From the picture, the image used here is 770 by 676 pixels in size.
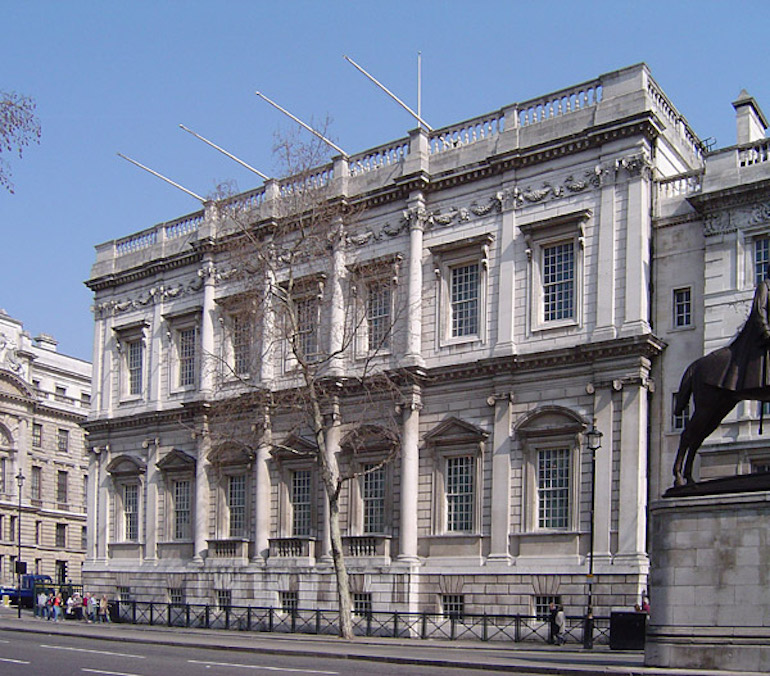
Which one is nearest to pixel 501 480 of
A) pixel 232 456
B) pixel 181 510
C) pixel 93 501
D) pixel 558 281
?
pixel 558 281

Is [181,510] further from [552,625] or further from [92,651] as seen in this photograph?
[92,651]

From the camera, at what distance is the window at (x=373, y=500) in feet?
135

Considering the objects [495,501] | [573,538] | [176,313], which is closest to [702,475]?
[573,538]

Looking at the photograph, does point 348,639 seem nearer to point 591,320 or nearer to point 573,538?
point 573,538

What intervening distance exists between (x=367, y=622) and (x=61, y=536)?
59.7 metres

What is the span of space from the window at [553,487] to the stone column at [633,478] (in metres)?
2.20

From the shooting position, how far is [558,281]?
37.7 metres

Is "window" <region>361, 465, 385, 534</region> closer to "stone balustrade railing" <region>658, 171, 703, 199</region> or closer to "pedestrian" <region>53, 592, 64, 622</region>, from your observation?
"stone balustrade railing" <region>658, 171, 703, 199</region>

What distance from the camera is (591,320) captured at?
119ft

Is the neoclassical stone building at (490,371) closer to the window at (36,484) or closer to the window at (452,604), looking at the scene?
the window at (452,604)

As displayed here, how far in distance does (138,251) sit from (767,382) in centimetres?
3906

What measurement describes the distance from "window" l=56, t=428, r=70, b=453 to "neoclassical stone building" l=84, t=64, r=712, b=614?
4598 centimetres

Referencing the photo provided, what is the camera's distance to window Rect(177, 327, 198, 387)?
1973 inches

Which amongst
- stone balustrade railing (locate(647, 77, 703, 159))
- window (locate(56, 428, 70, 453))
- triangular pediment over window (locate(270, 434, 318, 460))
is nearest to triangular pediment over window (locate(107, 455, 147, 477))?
triangular pediment over window (locate(270, 434, 318, 460))
